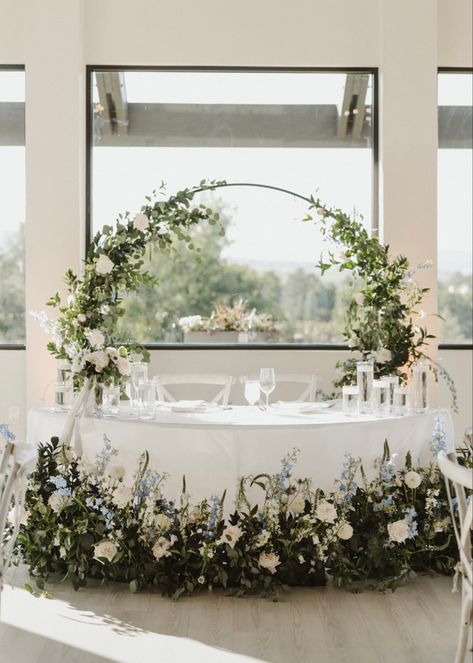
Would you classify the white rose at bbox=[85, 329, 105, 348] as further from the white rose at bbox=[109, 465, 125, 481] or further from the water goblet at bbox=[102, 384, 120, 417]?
the white rose at bbox=[109, 465, 125, 481]

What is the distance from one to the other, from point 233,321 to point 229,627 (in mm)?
3464

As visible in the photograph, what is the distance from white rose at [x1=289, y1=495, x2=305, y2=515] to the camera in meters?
4.07

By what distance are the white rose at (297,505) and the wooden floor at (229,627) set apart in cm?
38

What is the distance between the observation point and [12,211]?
6625 mm

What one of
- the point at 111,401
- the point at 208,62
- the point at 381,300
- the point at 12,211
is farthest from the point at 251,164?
the point at 111,401

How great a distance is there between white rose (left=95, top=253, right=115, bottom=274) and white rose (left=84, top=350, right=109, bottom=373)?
0.41 m

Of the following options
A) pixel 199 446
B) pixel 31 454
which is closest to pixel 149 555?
pixel 199 446

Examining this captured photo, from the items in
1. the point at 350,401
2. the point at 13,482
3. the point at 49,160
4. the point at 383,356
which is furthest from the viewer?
the point at 49,160

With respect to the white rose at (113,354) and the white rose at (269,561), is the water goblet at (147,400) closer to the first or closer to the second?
the white rose at (113,354)

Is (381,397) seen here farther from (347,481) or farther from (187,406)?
(187,406)

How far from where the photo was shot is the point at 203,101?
21.7 ft

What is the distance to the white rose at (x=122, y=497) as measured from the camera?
158 inches

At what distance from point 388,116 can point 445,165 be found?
2.68ft

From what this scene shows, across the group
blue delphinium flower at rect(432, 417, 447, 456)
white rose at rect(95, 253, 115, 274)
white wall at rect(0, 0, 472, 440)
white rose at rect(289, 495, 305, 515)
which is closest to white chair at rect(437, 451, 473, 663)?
white rose at rect(289, 495, 305, 515)
